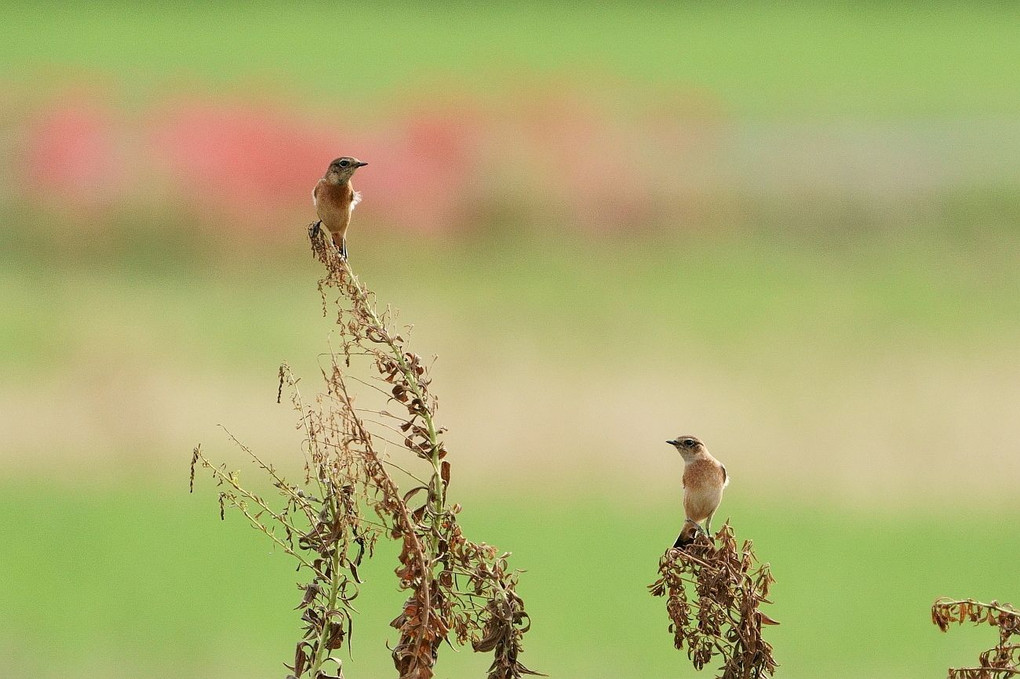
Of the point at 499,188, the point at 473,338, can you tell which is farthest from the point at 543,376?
the point at 499,188

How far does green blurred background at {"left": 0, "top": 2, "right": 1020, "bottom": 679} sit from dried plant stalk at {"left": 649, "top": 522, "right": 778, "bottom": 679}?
7.47 m

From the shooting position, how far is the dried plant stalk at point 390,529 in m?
2.24

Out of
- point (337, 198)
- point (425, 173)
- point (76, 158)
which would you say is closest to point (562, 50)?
point (425, 173)

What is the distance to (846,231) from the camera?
754 inches

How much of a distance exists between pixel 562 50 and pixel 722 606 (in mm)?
24024

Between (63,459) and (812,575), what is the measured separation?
6.01 meters

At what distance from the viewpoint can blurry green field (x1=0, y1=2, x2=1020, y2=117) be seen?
2195cm

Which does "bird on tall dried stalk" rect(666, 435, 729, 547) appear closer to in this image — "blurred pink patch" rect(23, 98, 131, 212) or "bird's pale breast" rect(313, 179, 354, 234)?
"bird's pale breast" rect(313, 179, 354, 234)

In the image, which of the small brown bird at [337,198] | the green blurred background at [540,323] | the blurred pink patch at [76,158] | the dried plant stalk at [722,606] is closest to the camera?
the dried plant stalk at [722,606]

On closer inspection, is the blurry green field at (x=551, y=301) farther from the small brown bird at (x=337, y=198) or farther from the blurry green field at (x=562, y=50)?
the small brown bird at (x=337, y=198)

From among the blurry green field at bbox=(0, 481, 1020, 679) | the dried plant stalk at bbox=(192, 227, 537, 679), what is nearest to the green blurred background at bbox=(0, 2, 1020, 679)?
the blurry green field at bbox=(0, 481, 1020, 679)

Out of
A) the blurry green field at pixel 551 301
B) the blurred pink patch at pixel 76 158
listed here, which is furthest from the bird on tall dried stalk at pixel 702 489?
the blurred pink patch at pixel 76 158

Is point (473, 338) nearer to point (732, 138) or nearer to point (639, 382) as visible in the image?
point (639, 382)

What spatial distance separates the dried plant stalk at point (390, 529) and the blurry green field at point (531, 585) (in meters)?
7.52
